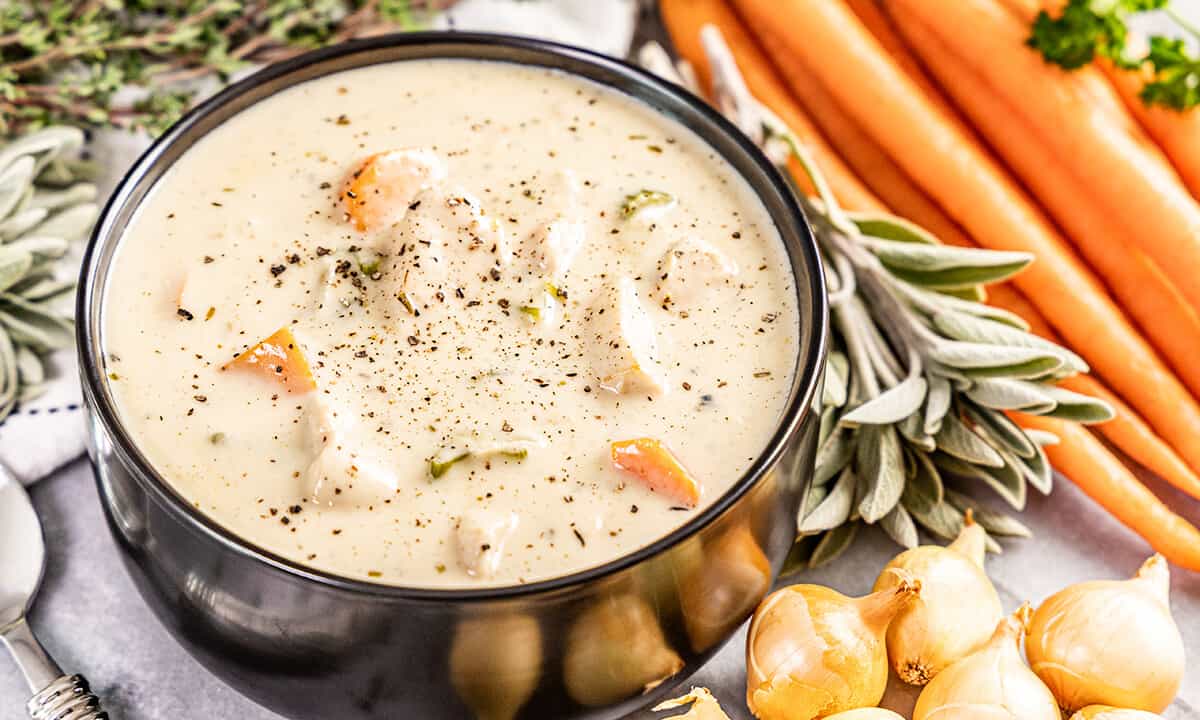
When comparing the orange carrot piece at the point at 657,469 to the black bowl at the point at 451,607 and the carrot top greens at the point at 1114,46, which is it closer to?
the black bowl at the point at 451,607

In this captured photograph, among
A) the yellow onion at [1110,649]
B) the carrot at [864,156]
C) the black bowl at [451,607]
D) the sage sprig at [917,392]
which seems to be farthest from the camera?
the carrot at [864,156]

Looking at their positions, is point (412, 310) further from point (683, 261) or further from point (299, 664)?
point (299, 664)

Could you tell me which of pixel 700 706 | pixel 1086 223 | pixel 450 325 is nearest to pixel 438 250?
pixel 450 325

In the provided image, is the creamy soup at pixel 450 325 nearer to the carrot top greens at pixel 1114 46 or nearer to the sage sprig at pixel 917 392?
the sage sprig at pixel 917 392

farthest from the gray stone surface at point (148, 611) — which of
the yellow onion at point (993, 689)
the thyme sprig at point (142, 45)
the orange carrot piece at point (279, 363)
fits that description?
the thyme sprig at point (142, 45)

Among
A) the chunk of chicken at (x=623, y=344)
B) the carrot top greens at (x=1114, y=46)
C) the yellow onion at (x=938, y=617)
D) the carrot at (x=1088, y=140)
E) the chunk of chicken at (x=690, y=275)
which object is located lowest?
the yellow onion at (x=938, y=617)

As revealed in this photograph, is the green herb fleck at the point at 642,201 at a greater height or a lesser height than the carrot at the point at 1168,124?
lesser

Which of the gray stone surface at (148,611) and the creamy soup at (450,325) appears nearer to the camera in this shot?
the creamy soup at (450,325)

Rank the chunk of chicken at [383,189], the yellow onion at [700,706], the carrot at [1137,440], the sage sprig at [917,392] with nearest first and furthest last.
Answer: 1. the yellow onion at [700,706]
2. the chunk of chicken at [383,189]
3. the sage sprig at [917,392]
4. the carrot at [1137,440]
